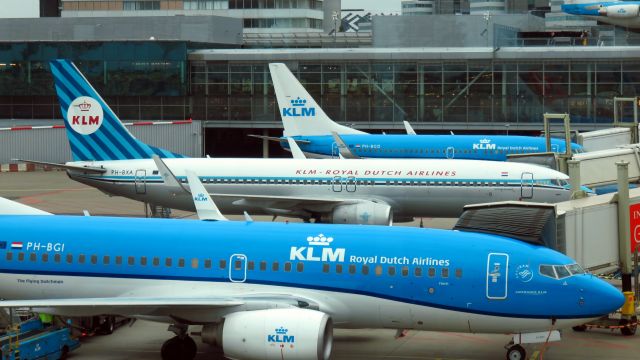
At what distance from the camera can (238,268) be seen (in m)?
24.0

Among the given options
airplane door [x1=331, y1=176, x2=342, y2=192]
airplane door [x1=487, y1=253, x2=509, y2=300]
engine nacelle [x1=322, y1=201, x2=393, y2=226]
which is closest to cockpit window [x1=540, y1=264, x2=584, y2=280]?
airplane door [x1=487, y1=253, x2=509, y2=300]

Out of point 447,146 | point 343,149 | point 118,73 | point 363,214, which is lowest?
point 363,214

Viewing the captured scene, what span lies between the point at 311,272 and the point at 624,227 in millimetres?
8533

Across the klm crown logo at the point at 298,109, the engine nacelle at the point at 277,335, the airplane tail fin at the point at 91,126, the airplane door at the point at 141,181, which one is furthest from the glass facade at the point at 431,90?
the engine nacelle at the point at 277,335

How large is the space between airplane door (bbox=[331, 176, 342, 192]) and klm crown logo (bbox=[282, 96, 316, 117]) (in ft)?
63.0

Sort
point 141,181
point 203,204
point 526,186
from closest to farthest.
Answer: point 203,204 < point 526,186 < point 141,181

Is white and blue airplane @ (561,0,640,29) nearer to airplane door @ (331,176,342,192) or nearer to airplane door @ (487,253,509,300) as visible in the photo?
airplane door @ (331,176,342,192)

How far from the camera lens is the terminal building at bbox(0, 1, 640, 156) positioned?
77.8 meters

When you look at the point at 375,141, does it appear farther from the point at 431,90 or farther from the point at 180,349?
the point at 180,349

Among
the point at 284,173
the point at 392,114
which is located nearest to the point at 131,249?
the point at 284,173

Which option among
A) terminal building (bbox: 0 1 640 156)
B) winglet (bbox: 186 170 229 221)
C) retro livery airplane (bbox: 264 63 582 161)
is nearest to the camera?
winglet (bbox: 186 170 229 221)

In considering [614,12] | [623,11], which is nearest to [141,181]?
[623,11]

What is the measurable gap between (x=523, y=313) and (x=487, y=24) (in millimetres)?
67925

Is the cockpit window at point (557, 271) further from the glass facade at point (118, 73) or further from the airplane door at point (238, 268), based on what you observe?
the glass facade at point (118, 73)
